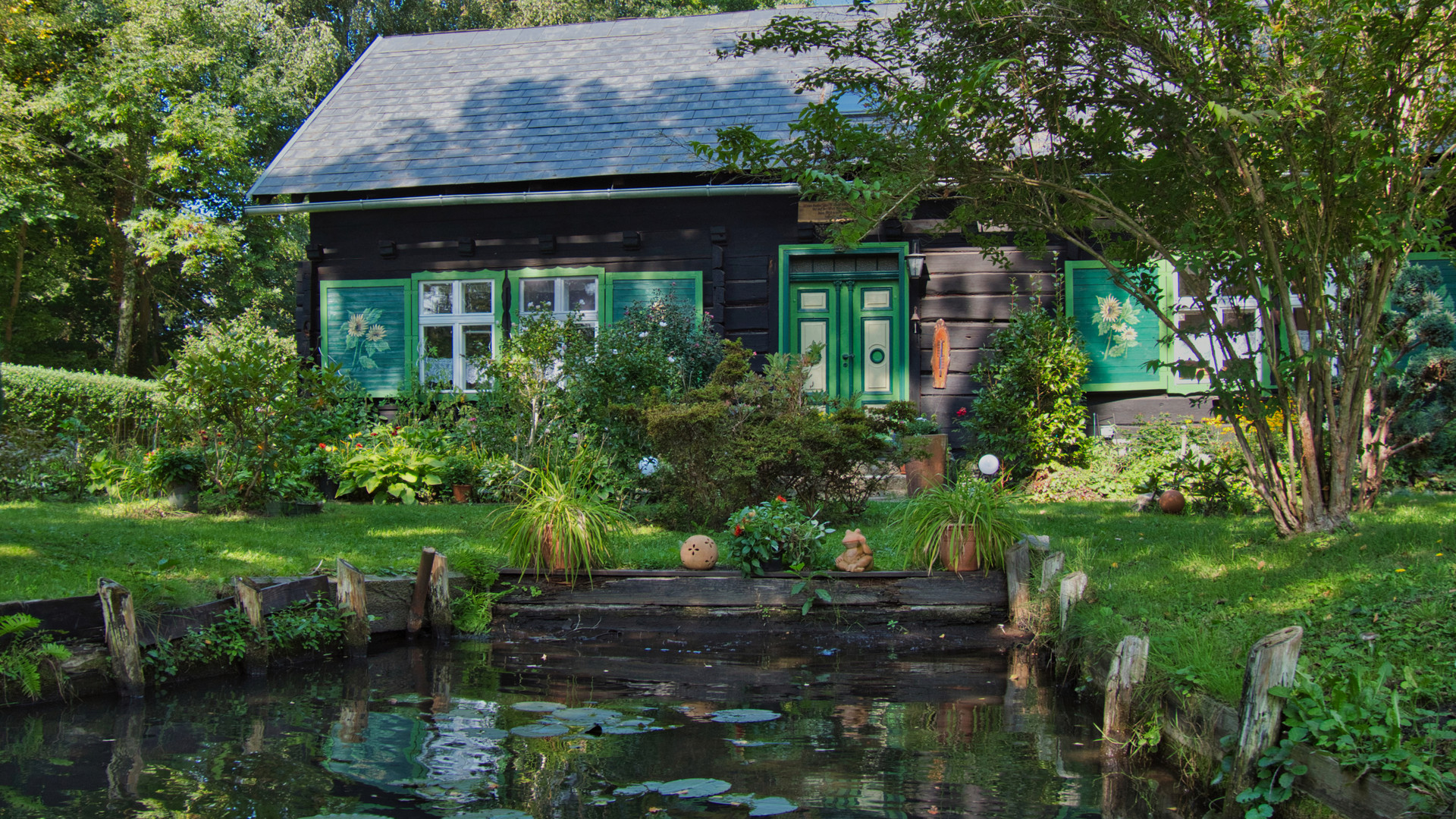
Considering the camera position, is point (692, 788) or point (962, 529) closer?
point (692, 788)

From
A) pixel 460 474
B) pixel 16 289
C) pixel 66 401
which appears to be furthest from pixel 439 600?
pixel 16 289

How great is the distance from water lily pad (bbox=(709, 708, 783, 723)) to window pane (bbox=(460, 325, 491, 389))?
25.3ft

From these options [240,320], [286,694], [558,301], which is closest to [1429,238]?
[286,694]

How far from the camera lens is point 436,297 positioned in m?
12.3

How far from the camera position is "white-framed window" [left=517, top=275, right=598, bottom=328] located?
1195 centimetres

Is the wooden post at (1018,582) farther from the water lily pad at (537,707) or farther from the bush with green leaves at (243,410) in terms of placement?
the bush with green leaves at (243,410)

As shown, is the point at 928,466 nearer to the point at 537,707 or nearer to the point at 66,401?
the point at 537,707

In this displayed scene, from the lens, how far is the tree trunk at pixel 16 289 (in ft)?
61.5

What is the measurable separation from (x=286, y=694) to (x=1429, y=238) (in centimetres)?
620

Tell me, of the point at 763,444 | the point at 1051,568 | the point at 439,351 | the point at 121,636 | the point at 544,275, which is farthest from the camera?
the point at 439,351

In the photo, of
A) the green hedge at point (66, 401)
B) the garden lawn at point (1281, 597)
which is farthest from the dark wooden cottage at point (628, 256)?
the garden lawn at point (1281, 597)

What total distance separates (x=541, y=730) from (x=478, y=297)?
8.64m

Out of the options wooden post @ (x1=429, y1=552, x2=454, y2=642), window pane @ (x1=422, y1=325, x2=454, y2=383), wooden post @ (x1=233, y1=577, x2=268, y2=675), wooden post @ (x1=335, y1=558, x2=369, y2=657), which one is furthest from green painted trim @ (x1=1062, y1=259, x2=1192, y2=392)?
wooden post @ (x1=233, y1=577, x2=268, y2=675)

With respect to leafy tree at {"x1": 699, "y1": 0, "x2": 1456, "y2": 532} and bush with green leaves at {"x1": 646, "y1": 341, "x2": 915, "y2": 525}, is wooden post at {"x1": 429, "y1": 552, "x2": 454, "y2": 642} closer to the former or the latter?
bush with green leaves at {"x1": 646, "y1": 341, "x2": 915, "y2": 525}
